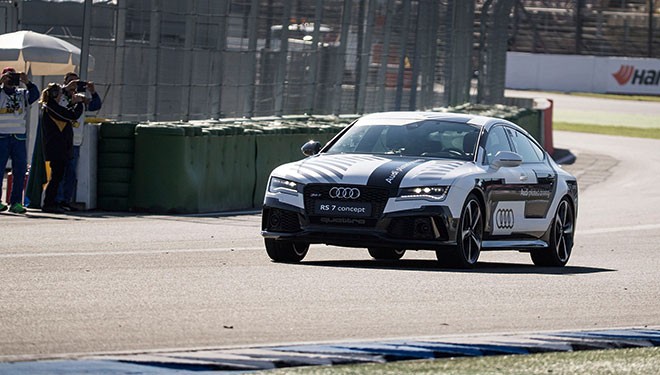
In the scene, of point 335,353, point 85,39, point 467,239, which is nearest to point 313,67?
point 85,39

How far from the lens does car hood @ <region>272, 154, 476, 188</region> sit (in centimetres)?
1210

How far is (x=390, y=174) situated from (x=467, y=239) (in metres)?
0.88

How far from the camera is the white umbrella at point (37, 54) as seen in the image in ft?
67.7

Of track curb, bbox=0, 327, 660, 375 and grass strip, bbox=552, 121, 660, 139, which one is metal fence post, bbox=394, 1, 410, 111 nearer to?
grass strip, bbox=552, 121, 660, 139

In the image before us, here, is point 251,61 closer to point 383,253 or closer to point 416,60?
point 416,60

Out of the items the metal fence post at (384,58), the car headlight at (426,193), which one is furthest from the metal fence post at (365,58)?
the car headlight at (426,193)

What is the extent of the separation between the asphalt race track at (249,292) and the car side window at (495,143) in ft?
3.17

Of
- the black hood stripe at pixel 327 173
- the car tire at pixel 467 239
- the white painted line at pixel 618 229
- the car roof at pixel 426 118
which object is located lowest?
the white painted line at pixel 618 229

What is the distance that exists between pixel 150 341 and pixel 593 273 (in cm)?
608

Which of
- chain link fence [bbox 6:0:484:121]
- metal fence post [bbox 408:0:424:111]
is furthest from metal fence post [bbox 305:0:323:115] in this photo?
metal fence post [bbox 408:0:424:111]

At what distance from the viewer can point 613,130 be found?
45.8 metres

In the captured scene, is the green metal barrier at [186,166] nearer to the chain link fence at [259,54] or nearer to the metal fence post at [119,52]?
the chain link fence at [259,54]

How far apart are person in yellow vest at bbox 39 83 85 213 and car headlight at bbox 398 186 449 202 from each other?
667 cm

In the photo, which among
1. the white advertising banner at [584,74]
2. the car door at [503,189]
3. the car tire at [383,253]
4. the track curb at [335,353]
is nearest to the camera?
the track curb at [335,353]
